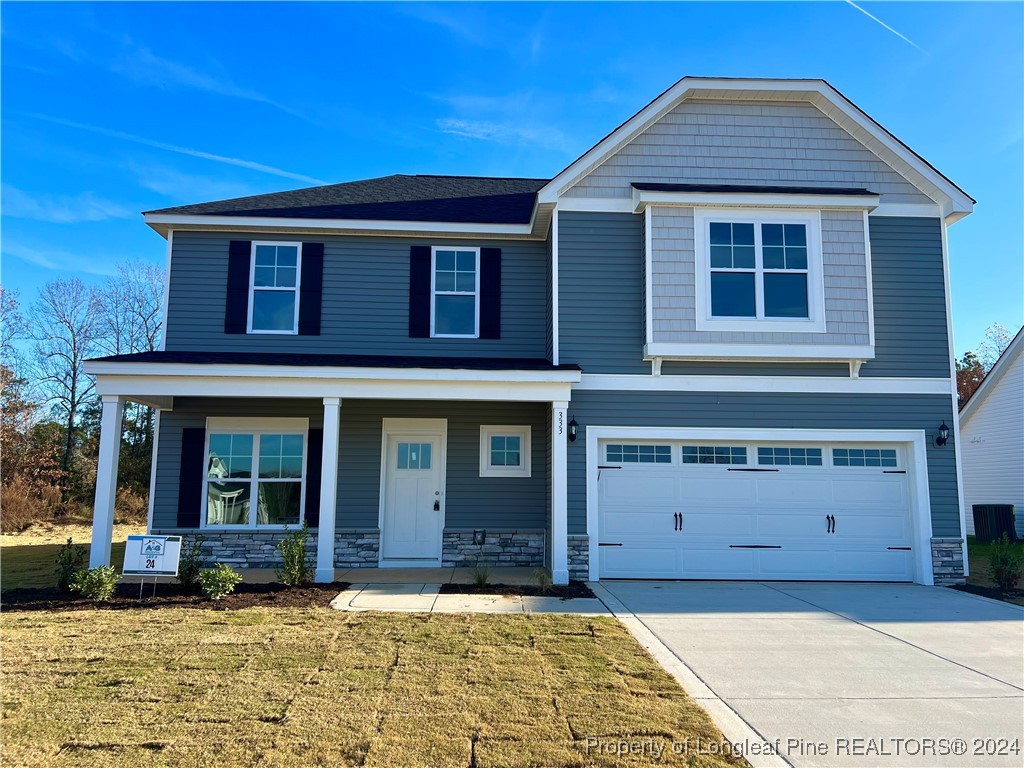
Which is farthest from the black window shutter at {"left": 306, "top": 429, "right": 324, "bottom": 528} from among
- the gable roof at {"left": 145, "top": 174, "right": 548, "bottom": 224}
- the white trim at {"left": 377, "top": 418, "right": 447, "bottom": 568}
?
the gable roof at {"left": 145, "top": 174, "right": 548, "bottom": 224}

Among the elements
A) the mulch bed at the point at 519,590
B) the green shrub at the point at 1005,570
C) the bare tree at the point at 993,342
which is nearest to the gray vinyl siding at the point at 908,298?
the green shrub at the point at 1005,570

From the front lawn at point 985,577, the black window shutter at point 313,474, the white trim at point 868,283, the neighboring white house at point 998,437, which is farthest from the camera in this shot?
the neighboring white house at point 998,437

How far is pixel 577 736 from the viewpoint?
13.0 feet

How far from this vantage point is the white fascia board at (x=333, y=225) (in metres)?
11.1

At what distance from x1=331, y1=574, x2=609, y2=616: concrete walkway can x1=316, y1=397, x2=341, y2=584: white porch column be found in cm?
52

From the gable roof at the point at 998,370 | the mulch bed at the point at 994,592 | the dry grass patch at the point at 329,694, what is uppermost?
the gable roof at the point at 998,370

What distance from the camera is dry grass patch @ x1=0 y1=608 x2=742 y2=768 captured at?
3.74 metres

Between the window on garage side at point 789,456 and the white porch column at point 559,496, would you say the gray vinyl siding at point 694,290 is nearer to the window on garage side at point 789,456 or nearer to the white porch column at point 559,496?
the window on garage side at point 789,456

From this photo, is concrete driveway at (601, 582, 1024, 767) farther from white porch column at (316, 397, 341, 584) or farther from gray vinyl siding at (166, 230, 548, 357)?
gray vinyl siding at (166, 230, 548, 357)

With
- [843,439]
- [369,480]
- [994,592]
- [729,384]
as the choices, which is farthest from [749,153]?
[369,480]

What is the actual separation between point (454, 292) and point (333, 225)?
240 centimetres

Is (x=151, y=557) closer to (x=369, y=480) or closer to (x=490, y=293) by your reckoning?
(x=369, y=480)

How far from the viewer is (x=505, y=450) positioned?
36.9 feet

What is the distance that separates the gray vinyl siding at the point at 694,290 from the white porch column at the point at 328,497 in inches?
196
